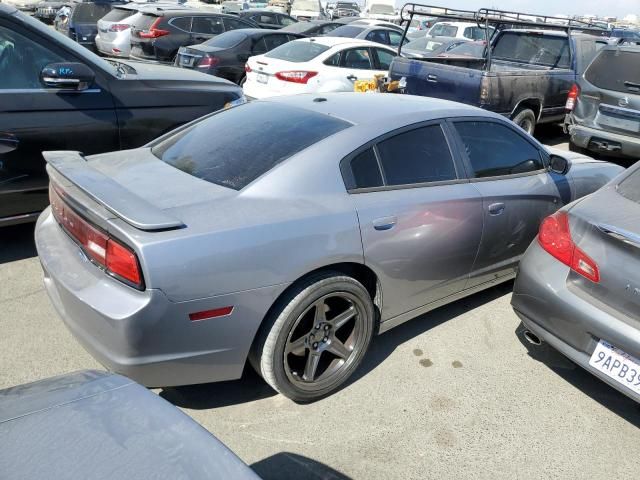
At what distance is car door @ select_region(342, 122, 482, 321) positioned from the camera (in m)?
2.91

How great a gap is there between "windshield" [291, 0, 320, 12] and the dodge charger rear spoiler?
30.6 metres

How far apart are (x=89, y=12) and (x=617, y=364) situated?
17.1 m

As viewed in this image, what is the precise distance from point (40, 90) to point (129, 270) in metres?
2.42

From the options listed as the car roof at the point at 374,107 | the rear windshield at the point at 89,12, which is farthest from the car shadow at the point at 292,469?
the rear windshield at the point at 89,12

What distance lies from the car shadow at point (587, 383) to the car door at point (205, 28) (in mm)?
11182

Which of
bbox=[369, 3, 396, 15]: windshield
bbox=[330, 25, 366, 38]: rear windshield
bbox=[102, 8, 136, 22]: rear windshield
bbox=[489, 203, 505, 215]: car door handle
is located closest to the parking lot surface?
bbox=[489, 203, 505, 215]: car door handle

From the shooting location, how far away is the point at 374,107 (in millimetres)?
3350

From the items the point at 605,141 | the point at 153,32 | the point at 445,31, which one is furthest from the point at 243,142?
the point at 445,31

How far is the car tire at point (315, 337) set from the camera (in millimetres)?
2596

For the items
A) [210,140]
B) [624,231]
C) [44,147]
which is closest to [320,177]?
[210,140]

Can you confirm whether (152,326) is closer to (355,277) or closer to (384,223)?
(355,277)

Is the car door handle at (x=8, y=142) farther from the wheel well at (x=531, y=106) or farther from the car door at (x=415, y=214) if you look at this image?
the wheel well at (x=531, y=106)

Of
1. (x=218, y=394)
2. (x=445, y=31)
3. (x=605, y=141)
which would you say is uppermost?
(x=605, y=141)

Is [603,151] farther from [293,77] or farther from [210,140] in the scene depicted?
[210,140]
